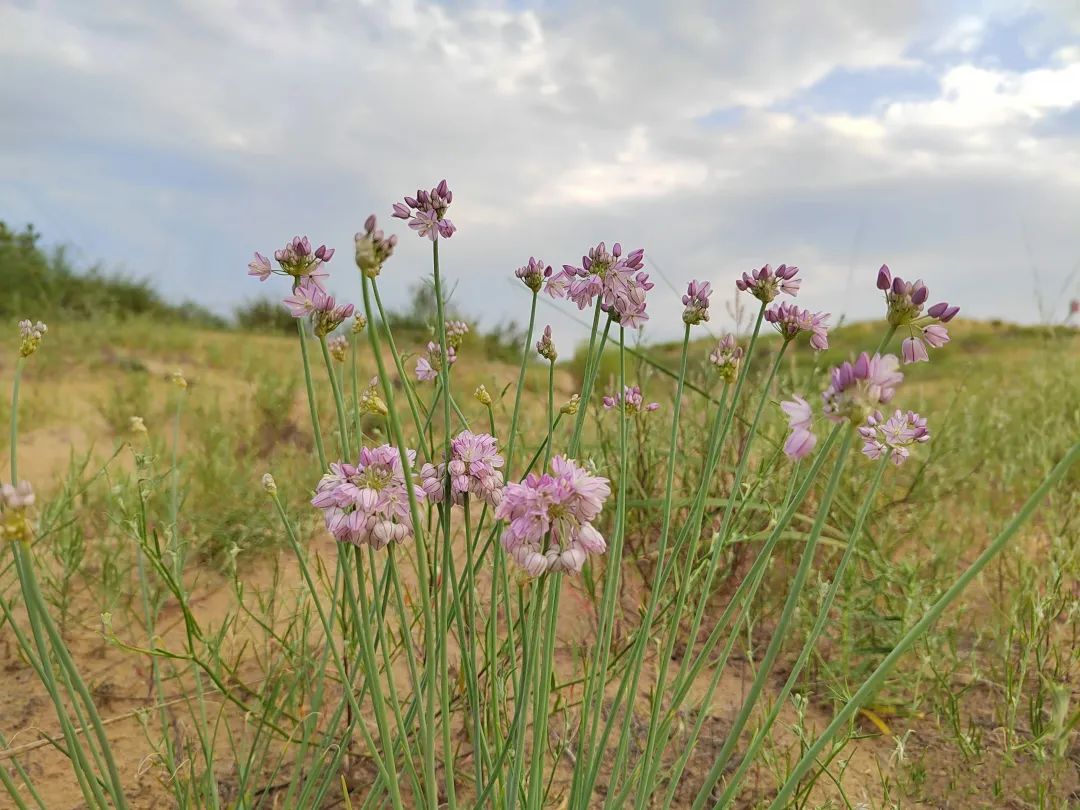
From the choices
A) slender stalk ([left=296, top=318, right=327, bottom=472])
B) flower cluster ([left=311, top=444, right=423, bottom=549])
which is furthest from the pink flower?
slender stalk ([left=296, top=318, right=327, bottom=472])

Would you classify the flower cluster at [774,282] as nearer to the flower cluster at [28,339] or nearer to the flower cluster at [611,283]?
the flower cluster at [611,283]

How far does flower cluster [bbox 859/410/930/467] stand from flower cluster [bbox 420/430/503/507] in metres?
0.65

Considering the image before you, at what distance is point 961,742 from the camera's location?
172cm

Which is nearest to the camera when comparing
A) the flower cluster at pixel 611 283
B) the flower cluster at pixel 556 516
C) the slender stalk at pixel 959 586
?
the slender stalk at pixel 959 586

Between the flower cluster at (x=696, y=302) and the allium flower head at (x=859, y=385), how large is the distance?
1.38 feet

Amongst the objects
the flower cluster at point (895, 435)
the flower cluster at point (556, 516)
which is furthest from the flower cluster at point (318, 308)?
the flower cluster at point (895, 435)

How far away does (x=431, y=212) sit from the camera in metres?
1.13

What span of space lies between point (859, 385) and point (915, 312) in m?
0.20

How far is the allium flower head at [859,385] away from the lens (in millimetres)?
849

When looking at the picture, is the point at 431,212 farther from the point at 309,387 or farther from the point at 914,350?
the point at 914,350

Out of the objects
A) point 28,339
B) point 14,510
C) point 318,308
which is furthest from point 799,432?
point 28,339

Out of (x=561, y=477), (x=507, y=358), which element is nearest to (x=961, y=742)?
(x=561, y=477)

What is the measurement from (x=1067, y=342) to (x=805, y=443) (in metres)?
6.31

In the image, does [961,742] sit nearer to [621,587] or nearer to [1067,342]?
[621,587]
